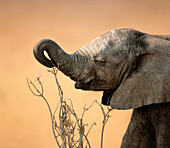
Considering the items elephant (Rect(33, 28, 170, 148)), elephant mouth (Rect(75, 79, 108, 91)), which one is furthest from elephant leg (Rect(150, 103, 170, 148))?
elephant mouth (Rect(75, 79, 108, 91))

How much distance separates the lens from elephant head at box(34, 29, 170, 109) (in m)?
0.90

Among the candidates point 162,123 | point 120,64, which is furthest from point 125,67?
point 162,123

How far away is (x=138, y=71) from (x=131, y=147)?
0.24 metres

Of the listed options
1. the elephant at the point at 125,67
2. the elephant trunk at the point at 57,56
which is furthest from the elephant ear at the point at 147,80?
the elephant trunk at the point at 57,56

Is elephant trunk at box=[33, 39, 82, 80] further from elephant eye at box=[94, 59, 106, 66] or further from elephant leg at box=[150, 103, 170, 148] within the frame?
elephant leg at box=[150, 103, 170, 148]

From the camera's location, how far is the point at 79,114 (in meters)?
2.12

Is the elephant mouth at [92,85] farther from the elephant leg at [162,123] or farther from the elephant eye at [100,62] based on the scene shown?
the elephant leg at [162,123]

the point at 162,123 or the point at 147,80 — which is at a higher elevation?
the point at 147,80

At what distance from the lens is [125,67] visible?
90 centimetres

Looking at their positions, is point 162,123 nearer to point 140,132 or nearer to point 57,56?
point 140,132

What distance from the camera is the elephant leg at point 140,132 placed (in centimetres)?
98

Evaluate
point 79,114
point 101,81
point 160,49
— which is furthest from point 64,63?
point 79,114

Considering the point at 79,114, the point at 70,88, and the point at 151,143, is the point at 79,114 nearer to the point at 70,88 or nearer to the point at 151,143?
the point at 70,88

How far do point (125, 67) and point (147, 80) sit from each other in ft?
0.20
